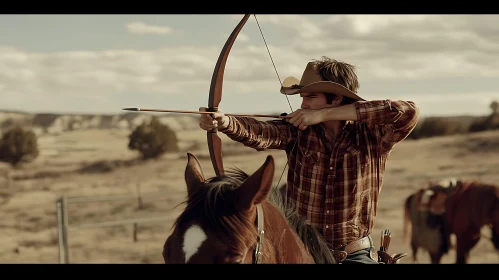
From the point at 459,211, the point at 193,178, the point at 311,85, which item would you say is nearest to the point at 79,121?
the point at 459,211

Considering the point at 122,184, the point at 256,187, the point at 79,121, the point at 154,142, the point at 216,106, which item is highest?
the point at 79,121

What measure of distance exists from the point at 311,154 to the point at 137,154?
35.9m

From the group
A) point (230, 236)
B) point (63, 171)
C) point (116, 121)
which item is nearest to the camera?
point (230, 236)

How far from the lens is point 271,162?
10.1 ft

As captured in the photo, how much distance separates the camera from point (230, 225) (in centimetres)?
311


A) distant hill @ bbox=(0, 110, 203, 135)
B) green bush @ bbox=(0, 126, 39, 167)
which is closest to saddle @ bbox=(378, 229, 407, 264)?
green bush @ bbox=(0, 126, 39, 167)

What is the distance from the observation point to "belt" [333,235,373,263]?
405 cm

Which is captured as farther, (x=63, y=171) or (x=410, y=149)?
(x=410, y=149)

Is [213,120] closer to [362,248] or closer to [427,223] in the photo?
[362,248]

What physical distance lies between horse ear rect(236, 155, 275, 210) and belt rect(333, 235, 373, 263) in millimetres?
1042

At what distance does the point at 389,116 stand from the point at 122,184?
A: 3145cm
